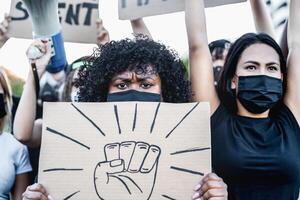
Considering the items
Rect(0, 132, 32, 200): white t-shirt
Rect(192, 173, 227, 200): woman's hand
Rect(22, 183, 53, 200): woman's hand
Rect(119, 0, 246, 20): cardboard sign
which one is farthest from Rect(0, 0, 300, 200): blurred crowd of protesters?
Rect(22, 183, 53, 200): woman's hand

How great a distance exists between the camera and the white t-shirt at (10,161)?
256 cm

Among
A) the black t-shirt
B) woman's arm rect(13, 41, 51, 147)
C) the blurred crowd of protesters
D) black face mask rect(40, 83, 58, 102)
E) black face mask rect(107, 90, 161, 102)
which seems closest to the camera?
black face mask rect(107, 90, 161, 102)

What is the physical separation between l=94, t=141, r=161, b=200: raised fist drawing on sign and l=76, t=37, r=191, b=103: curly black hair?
38 cm

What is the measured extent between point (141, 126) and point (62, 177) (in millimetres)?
335

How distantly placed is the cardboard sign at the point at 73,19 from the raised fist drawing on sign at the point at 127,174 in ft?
4.82

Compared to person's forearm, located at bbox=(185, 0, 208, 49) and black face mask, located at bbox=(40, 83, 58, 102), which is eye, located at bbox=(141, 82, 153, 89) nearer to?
person's forearm, located at bbox=(185, 0, 208, 49)

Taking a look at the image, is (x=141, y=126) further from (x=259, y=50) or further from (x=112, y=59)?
(x=259, y=50)

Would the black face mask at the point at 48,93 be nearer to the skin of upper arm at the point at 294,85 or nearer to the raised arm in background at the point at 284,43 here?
the raised arm in background at the point at 284,43

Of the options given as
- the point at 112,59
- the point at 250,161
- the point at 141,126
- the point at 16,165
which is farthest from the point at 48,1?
the point at 250,161

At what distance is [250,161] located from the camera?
2188 mm

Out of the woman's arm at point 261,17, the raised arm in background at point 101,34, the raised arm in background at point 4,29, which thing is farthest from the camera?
the raised arm in background at point 101,34

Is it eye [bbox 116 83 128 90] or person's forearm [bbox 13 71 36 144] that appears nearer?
eye [bbox 116 83 128 90]

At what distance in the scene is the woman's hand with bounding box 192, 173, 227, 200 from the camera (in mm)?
1806

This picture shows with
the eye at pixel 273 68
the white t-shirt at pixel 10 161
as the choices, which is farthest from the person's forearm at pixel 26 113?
the eye at pixel 273 68
